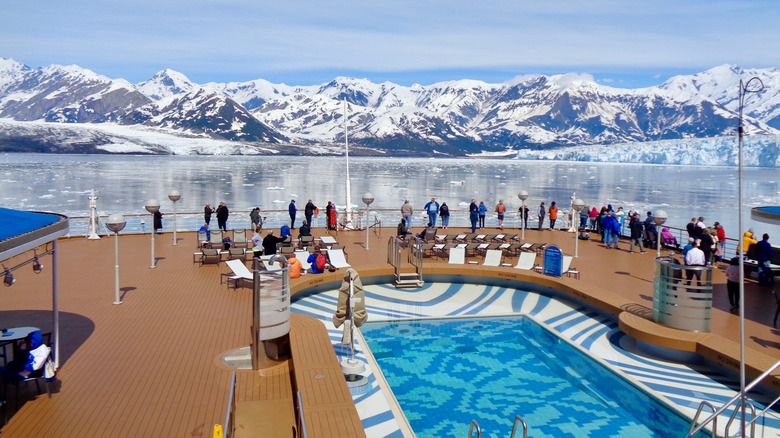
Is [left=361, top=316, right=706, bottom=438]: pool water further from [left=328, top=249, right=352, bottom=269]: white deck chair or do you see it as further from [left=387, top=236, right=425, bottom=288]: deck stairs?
[left=328, top=249, right=352, bottom=269]: white deck chair

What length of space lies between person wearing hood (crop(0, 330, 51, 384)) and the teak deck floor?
42 centimetres

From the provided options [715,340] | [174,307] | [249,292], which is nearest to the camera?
[715,340]

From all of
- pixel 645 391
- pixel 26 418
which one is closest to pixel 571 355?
pixel 645 391

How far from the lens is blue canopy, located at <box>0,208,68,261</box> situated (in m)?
6.88

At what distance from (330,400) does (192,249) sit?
12946 millimetres

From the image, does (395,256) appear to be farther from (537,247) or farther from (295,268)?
(537,247)

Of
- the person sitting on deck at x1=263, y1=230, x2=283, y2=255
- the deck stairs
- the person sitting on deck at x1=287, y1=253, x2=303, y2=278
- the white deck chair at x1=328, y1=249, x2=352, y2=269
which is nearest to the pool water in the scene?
the person sitting on deck at x1=287, y1=253, x2=303, y2=278

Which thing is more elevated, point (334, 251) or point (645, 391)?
point (334, 251)

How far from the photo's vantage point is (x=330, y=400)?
284 inches

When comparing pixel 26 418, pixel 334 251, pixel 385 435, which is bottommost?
pixel 385 435

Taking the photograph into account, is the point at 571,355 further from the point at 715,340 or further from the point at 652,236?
the point at 652,236

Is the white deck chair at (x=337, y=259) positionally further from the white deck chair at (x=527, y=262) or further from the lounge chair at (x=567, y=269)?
the lounge chair at (x=567, y=269)

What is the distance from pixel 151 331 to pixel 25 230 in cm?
335

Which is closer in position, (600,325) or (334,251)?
(600,325)
